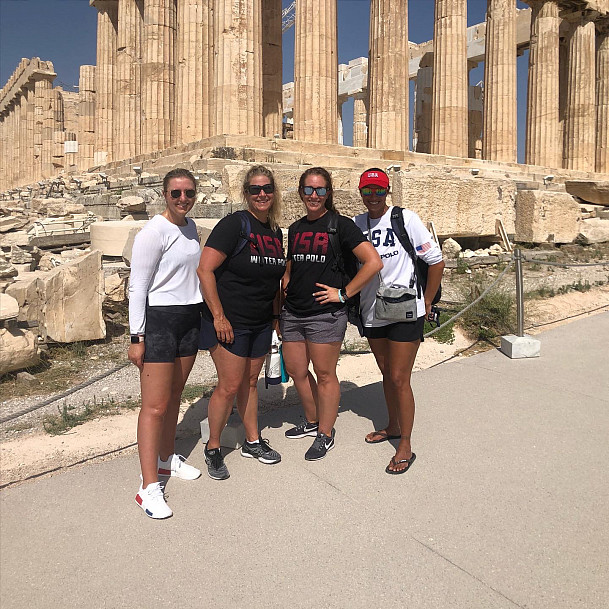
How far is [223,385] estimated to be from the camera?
3.19m

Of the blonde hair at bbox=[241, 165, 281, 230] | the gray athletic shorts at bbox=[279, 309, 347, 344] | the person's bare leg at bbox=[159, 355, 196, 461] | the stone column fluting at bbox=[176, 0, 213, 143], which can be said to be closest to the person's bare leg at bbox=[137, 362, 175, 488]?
the person's bare leg at bbox=[159, 355, 196, 461]

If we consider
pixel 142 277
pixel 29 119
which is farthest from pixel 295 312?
pixel 29 119

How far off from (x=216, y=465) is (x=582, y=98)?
24570mm

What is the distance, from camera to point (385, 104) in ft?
54.6

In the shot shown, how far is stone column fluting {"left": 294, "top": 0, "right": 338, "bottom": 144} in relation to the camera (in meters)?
14.7

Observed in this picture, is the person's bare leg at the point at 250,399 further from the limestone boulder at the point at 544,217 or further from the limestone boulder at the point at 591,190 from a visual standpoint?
the limestone boulder at the point at 591,190

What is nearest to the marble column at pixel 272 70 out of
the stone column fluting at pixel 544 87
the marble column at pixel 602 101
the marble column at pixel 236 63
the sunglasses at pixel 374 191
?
the marble column at pixel 236 63

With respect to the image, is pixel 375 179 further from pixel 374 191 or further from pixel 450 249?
pixel 450 249

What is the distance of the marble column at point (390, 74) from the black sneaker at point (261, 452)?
14.5 m

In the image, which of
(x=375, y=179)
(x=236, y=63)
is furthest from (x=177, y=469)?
(x=236, y=63)

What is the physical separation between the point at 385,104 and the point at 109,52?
41.4ft

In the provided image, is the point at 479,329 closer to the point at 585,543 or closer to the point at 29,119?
the point at 585,543

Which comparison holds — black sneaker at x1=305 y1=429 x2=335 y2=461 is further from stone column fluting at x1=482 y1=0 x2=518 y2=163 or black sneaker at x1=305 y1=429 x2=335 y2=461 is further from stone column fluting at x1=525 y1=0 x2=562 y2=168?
stone column fluting at x1=525 y1=0 x2=562 y2=168

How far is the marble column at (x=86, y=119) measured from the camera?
2800 centimetres
